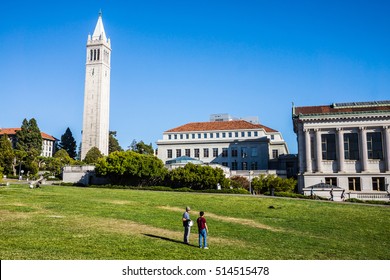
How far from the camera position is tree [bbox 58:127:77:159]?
5335 inches

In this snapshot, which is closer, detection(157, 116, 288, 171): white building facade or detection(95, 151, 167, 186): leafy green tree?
detection(95, 151, 167, 186): leafy green tree

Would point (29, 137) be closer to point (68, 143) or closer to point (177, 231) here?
point (68, 143)

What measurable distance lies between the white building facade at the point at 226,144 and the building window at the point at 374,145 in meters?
28.4

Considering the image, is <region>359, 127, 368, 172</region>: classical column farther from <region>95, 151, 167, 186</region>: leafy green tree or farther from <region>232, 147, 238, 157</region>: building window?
<region>232, 147, 238, 157</region>: building window

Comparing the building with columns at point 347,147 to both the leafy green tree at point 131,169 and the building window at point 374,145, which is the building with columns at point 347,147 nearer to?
the building window at point 374,145

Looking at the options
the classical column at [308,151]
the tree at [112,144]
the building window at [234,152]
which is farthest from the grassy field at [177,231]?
the tree at [112,144]

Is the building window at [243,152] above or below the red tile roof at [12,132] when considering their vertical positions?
below

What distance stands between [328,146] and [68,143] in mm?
95286

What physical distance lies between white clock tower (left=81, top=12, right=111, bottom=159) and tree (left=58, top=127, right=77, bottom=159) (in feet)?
46.4

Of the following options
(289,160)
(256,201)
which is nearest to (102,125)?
(289,160)

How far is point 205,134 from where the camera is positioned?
99.2m

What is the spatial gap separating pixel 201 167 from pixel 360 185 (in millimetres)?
27741

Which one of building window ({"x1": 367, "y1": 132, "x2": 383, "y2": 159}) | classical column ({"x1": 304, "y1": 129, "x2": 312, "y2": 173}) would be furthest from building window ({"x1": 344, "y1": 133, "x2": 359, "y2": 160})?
classical column ({"x1": 304, "y1": 129, "x2": 312, "y2": 173})

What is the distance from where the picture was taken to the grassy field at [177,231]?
16.6 m
